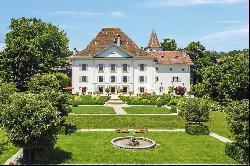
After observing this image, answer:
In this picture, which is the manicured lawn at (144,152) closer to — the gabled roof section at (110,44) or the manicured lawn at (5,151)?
the manicured lawn at (5,151)

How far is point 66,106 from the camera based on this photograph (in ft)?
108

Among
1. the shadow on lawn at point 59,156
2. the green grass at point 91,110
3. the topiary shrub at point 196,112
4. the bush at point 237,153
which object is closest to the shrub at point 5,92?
the green grass at point 91,110

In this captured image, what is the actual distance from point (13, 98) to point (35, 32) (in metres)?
50.0

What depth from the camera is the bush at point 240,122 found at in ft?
74.4

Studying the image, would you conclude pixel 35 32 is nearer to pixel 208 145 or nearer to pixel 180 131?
pixel 180 131

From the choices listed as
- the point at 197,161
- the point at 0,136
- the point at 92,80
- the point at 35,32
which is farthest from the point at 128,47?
the point at 197,161

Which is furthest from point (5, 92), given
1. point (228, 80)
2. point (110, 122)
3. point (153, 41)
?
point (153, 41)

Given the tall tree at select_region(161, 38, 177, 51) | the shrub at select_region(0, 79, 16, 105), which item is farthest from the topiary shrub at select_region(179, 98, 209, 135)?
the tall tree at select_region(161, 38, 177, 51)

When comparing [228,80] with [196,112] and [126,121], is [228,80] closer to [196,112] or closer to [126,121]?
[126,121]

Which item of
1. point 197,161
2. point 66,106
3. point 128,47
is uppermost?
point 128,47

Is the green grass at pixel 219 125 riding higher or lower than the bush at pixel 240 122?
lower

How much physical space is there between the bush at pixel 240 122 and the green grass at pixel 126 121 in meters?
15.0

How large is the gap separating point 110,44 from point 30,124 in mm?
54888

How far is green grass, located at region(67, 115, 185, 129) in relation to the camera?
38.9m
